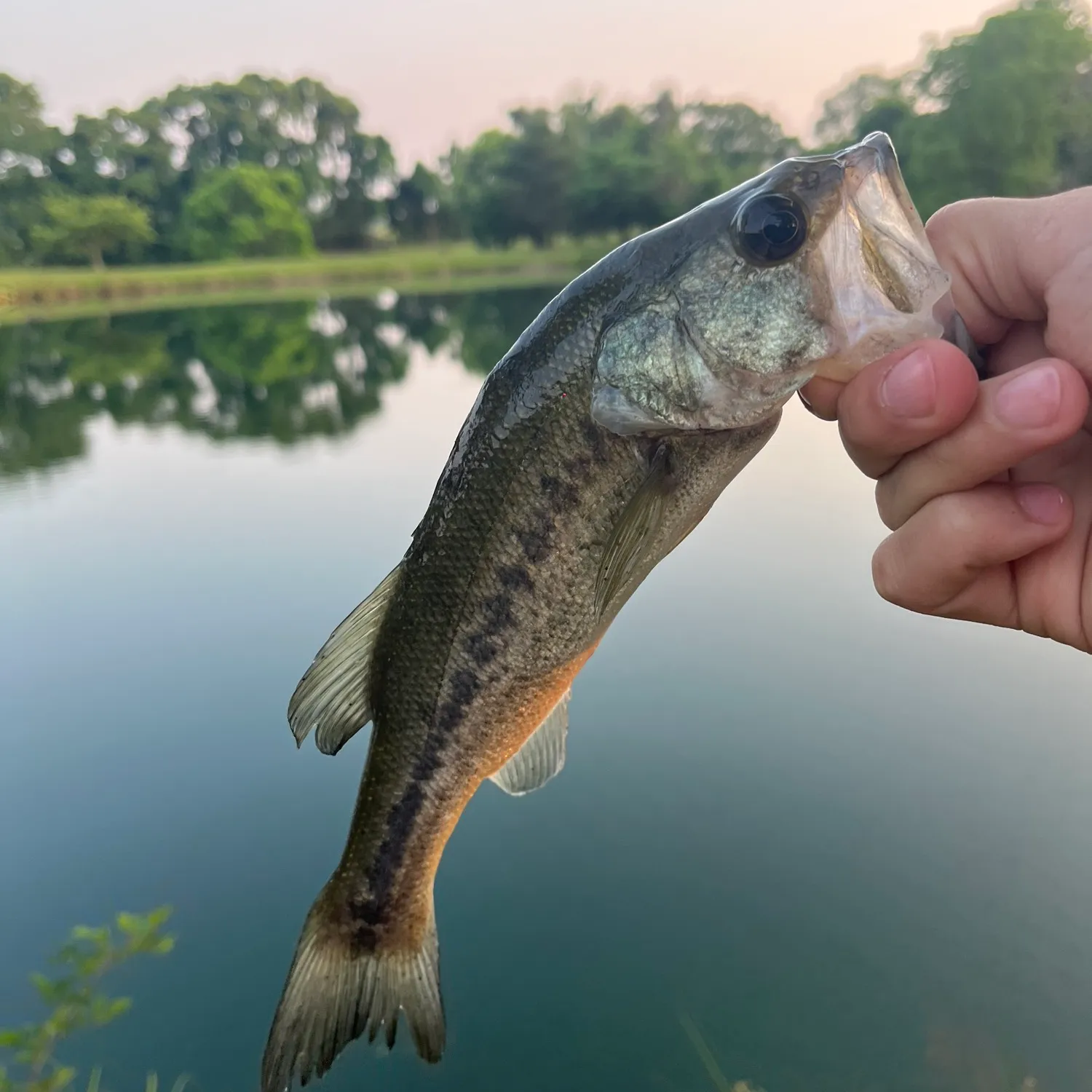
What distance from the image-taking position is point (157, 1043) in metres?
4.20

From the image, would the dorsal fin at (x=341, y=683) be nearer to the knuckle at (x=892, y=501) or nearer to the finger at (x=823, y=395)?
the finger at (x=823, y=395)

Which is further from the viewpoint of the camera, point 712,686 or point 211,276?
point 211,276

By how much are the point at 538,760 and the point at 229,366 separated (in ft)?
89.0

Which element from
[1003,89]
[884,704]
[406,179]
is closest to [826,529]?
[884,704]

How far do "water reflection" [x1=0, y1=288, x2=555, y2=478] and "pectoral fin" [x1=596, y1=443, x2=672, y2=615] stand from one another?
16.1 m

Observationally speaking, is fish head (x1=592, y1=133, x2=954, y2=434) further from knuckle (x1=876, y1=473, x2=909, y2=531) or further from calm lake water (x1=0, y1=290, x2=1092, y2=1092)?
calm lake water (x1=0, y1=290, x2=1092, y2=1092)

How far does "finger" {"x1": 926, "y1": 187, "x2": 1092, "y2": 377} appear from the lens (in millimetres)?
1733

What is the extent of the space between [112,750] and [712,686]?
536cm

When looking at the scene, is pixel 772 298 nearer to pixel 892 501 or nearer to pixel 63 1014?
pixel 892 501

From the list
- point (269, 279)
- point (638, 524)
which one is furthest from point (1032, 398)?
point (269, 279)

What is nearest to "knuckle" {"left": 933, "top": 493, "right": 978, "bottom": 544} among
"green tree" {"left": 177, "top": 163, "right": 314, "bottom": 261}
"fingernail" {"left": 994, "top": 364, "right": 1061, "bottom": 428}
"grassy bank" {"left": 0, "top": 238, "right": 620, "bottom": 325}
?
"fingernail" {"left": 994, "top": 364, "right": 1061, "bottom": 428}

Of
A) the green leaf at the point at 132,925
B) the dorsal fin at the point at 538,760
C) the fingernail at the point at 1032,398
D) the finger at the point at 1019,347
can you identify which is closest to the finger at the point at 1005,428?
the fingernail at the point at 1032,398

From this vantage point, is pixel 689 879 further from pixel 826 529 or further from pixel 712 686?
pixel 826 529

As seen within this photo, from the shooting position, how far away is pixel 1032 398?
63.3 inches
